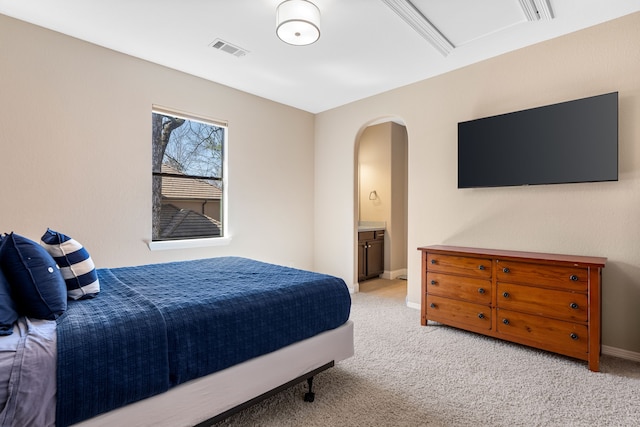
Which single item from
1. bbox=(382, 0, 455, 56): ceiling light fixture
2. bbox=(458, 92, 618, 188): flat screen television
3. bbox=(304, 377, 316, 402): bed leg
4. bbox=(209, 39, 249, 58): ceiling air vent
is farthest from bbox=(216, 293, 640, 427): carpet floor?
bbox=(209, 39, 249, 58): ceiling air vent

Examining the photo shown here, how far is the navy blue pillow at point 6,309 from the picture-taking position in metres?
1.29

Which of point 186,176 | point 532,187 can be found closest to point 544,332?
point 532,187

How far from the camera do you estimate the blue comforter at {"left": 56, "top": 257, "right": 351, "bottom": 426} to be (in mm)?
1243

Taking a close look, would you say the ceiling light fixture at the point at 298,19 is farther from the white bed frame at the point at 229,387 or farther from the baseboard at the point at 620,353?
the baseboard at the point at 620,353

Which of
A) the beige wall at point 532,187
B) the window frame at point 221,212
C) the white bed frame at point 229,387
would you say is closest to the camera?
the white bed frame at point 229,387

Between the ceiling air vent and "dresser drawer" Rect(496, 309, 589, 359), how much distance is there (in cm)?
334

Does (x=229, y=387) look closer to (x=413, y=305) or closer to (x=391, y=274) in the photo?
(x=413, y=305)

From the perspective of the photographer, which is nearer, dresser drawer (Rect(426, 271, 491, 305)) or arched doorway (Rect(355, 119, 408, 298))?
dresser drawer (Rect(426, 271, 491, 305))

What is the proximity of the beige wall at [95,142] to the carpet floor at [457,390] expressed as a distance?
2187mm

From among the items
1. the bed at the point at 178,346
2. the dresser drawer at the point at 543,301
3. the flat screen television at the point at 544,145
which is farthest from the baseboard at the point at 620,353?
the bed at the point at 178,346

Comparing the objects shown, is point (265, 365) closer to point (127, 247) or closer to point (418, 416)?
point (418, 416)

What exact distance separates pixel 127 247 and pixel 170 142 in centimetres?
Result: 121

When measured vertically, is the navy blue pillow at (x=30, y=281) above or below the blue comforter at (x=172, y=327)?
above

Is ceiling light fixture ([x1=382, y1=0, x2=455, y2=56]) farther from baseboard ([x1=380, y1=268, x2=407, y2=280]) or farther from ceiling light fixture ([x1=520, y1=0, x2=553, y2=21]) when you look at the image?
baseboard ([x1=380, y1=268, x2=407, y2=280])
